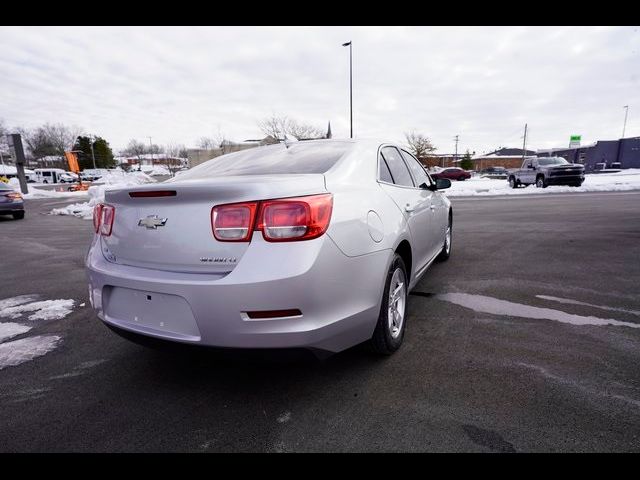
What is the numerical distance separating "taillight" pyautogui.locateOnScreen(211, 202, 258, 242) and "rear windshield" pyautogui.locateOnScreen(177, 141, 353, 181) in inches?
26.0

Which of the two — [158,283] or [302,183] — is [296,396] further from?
[302,183]

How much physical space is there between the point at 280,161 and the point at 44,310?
3084 millimetres

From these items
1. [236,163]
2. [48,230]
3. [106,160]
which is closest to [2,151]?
[106,160]

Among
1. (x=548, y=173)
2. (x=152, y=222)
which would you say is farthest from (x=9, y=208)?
(x=548, y=173)

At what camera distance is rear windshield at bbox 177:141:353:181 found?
2658 mm

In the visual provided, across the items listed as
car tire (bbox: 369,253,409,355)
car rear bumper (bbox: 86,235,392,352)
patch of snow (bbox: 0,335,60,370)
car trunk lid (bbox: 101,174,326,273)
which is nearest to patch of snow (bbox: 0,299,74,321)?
patch of snow (bbox: 0,335,60,370)

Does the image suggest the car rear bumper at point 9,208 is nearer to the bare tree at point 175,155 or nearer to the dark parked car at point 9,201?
the dark parked car at point 9,201

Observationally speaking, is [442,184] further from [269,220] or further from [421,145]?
[421,145]

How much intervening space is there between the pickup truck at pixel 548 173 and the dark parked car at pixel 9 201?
80.0 ft

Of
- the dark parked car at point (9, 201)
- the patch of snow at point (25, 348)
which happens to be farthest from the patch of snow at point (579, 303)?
the dark parked car at point (9, 201)

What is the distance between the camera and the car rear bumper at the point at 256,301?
1.89 metres

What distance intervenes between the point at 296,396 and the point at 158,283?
3.47 feet

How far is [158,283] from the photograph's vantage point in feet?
6.75

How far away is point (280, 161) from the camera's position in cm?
291
